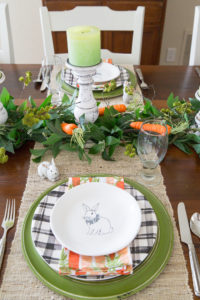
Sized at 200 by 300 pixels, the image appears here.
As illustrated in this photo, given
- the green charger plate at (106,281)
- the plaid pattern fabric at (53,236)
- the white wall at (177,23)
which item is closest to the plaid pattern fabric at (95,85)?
the plaid pattern fabric at (53,236)

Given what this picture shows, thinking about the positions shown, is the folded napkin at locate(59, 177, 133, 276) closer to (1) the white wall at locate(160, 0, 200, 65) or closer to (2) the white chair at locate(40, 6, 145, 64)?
(2) the white chair at locate(40, 6, 145, 64)

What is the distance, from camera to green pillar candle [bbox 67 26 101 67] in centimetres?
74

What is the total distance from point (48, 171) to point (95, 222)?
0.21 metres

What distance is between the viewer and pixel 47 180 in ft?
2.56

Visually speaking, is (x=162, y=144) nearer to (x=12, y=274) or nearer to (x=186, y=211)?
(x=186, y=211)

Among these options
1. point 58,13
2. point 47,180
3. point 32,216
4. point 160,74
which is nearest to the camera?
point 32,216

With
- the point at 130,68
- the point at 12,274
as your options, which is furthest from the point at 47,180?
the point at 130,68

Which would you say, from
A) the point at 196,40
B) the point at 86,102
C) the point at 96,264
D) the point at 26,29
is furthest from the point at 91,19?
the point at 26,29

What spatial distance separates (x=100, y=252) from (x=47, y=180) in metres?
0.29

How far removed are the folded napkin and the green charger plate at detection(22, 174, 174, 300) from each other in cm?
2

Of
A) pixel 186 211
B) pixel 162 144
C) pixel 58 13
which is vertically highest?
pixel 58 13

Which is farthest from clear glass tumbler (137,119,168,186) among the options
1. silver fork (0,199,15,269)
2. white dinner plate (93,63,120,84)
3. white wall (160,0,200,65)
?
white wall (160,0,200,65)

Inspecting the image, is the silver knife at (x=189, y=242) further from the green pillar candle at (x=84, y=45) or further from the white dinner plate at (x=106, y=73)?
the white dinner plate at (x=106, y=73)

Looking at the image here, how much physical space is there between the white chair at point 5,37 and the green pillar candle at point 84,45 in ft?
2.67
